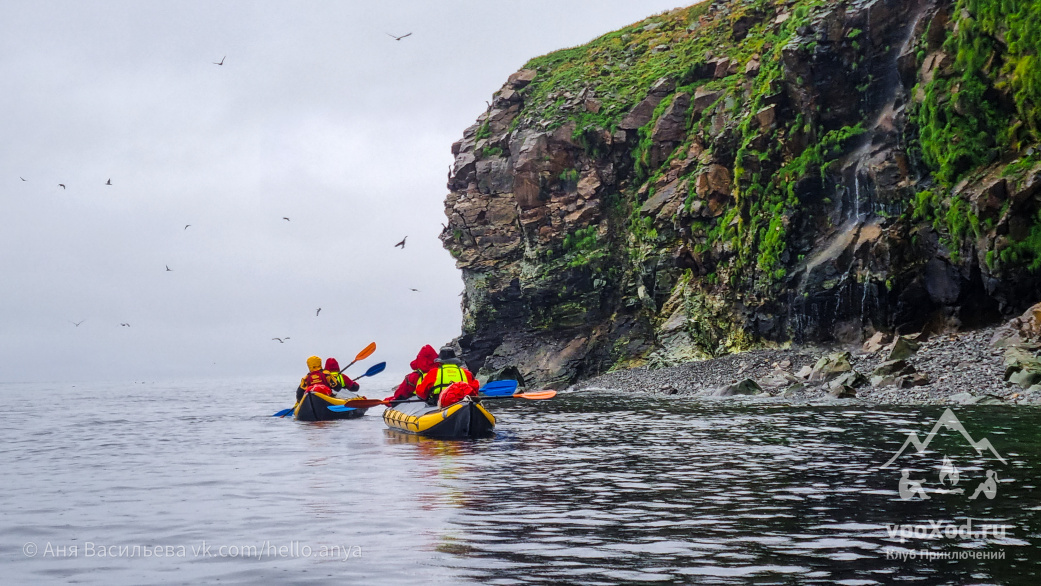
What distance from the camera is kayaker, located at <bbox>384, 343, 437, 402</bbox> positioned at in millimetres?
25156

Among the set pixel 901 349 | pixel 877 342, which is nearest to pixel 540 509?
pixel 901 349

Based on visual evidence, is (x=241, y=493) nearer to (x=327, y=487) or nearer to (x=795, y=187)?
(x=327, y=487)

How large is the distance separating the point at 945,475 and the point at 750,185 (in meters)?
35.6

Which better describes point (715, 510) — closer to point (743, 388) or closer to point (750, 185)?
point (743, 388)

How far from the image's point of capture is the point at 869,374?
106 ft

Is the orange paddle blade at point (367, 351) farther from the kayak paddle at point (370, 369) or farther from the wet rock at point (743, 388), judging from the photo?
the wet rock at point (743, 388)

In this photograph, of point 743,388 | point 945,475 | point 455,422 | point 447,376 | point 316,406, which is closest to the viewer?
point 945,475

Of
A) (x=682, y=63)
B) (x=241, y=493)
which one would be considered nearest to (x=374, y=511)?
(x=241, y=493)

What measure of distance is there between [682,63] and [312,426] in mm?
45346

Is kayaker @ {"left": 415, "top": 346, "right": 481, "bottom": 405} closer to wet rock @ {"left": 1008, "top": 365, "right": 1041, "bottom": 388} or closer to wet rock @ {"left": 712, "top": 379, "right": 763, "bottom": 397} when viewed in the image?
wet rock @ {"left": 712, "top": 379, "right": 763, "bottom": 397}

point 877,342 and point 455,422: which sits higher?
point 877,342

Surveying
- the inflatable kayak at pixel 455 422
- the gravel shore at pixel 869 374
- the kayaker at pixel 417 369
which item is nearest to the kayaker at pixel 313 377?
the kayaker at pixel 417 369

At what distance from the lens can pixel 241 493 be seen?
43.9 ft

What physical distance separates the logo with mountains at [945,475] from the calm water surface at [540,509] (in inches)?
5.8
